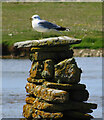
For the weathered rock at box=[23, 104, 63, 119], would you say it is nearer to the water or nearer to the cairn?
the cairn

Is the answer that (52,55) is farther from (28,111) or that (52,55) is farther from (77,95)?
(28,111)

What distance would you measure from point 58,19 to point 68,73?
229 ft

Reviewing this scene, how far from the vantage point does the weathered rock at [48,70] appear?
18047 mm

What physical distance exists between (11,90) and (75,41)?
412 inches

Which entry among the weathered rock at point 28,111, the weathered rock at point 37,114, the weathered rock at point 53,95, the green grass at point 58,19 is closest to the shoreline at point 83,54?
the green grass at point 58,19

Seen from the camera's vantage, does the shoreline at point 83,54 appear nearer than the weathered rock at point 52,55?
No

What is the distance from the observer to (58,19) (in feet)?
287

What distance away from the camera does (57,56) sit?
60.3 ft

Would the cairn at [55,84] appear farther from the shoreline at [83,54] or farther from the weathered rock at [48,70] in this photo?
the shoreline at [83,54]

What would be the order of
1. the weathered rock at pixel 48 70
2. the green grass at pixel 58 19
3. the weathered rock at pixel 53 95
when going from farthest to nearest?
1. the green grass at pixel 58 19
2. the weathered rock at pixel 48 70
3. the weathered rock at pixel 53 95

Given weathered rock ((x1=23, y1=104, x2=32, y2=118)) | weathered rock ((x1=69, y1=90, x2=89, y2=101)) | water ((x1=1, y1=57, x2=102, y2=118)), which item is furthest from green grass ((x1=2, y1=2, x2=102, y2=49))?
weathered rock ((x1=69, y1=90, x2=89, y2=101))

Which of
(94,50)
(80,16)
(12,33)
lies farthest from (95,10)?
(94,50)

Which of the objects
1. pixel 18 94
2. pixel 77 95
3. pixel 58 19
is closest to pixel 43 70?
pixel 77 95

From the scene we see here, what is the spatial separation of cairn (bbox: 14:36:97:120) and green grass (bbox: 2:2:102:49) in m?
44.9
